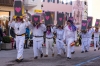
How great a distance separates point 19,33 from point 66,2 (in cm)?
4727

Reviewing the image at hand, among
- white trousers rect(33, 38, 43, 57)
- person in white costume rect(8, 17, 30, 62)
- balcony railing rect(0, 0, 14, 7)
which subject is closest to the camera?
person in white costume rect(8, 17, 30, 62)

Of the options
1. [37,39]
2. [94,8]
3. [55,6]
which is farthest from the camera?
[55,6]

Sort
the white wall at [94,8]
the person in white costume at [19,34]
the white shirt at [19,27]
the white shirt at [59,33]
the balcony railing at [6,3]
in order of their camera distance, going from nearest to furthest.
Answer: the person in white costume at [19,34], the white shirt at [19,27], the white shirt at [59,33], the balcony railing at [6,3], the white wall at [94,8]

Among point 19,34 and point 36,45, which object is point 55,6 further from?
point 19,34

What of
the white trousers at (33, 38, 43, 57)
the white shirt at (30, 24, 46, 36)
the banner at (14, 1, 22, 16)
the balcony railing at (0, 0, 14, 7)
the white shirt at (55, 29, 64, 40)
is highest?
the balcony railing at (0, 0, 14, 7)

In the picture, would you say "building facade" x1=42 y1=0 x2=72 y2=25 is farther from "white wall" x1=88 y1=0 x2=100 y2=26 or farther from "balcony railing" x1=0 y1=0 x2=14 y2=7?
"balcony railing" x1=0 y1=0 x2=14 y2=7

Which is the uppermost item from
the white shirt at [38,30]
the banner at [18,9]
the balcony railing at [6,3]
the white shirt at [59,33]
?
the balcony railing at [6,3]

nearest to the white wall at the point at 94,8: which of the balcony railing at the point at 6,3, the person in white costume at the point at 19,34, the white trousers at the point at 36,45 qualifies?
the balcony railing at the point at 6,3

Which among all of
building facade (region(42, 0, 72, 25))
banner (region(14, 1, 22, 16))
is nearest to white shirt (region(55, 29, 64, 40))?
banner (region(14, 1, 22, 16))

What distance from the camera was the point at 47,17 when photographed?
52.5ft

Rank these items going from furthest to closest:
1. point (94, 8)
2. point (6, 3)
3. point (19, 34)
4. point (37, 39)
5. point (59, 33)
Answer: point (94, 8), point (6, 3), point (59, 33), point (37, 39), point (19, 34)

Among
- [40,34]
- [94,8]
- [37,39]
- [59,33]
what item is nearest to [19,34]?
[37,39]

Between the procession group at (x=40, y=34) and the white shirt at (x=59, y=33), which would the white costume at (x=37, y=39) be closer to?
the procession group at (x=40, y=34)

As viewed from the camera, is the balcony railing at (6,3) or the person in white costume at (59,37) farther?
the balcony railing at (6,3)
